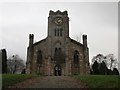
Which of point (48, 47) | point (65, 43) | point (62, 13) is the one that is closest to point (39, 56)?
point (48, 47)

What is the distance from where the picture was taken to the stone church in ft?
186

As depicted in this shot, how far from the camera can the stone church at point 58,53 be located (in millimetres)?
56625

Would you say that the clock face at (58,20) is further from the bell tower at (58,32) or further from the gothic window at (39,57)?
the gothic window at (39,57)

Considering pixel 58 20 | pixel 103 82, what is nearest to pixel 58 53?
pixel 58 20

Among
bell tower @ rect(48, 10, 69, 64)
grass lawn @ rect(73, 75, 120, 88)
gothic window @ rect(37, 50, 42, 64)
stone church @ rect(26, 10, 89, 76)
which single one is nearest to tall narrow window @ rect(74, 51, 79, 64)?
stone church @ rect(26, 10, 89, 76)

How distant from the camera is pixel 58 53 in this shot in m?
57.6

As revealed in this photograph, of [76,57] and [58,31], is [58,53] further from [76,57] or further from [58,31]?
[58,31]

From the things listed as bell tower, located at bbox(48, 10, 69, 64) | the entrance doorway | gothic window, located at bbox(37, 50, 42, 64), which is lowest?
the entrance doorway

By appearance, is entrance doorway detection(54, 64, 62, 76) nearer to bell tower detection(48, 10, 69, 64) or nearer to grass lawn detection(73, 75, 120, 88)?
bell tower detection(48, 10, 69, 64)

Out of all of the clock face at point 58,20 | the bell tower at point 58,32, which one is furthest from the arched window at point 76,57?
the clock face at point 58,20

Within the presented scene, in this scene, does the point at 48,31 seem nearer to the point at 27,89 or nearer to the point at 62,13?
the point at 62,13

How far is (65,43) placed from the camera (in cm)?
5841

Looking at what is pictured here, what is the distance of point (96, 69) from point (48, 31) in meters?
17.9

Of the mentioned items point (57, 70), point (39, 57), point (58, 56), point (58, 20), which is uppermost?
point (58, 20)
